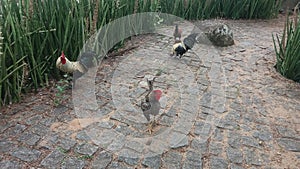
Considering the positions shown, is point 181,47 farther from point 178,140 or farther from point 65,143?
point 65,143

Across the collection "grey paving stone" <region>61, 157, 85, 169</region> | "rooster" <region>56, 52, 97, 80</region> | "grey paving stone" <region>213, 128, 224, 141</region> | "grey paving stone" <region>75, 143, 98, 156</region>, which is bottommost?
"grey paving stone" <region>61, 157, 85, 169</region>

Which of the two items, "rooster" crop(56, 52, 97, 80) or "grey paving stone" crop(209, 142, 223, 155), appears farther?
"rooster" crop(56, 52, 97, 80)

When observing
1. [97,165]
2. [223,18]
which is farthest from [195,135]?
[223,18]

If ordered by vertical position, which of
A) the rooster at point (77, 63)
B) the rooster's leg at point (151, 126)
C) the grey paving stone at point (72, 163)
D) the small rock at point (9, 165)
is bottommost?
the small rock at point (9, 165)

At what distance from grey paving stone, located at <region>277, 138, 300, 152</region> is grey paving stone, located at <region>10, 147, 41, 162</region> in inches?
76.0

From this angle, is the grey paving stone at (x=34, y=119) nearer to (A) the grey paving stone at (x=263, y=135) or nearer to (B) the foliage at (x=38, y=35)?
(B) the foliage at (x=38, y=35)

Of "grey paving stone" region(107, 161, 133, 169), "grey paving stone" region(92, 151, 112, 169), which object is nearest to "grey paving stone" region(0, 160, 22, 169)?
"grey paving stone" region(92, 151, 112, 169)

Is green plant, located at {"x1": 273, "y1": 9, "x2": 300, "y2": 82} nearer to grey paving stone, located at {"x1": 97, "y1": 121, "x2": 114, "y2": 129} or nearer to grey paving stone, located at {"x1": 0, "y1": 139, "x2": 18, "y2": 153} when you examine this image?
grey paving stone, located at {"x1": 97, "y1": 121, "x2": 114, "y2": 129}

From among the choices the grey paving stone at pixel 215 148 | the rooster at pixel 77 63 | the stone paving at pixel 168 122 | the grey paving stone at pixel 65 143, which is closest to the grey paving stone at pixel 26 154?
the stone paving at pixel 168 122

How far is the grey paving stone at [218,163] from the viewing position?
7.06 ft

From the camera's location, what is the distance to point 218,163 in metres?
2.18

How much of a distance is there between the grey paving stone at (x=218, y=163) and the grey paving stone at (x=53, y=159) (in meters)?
1.09

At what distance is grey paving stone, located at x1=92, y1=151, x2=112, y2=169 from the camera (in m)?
2.09

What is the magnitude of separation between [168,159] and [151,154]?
0.44 ft
